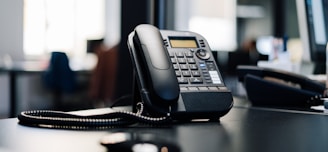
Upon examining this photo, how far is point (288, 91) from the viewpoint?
105 centimetres

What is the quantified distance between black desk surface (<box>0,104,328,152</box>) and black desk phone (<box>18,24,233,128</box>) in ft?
0.08

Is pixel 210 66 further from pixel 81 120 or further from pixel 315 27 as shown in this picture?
pixel 315 27

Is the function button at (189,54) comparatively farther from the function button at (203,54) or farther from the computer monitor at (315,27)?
the computer monitor at (315,27)

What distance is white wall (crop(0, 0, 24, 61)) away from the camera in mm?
4703

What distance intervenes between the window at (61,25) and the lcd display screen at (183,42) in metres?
4.29

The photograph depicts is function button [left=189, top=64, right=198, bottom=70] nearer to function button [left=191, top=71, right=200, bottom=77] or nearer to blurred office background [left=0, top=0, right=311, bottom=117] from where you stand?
function button [left=191, top=71, right=200, bottom=77]

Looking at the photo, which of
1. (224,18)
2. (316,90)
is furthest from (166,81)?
(224,18)

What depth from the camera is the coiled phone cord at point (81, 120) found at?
630mm

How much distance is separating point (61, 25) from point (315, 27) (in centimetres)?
398

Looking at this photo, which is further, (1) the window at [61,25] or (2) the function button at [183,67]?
(1) the window at [61,25]

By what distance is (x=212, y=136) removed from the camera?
0.57m

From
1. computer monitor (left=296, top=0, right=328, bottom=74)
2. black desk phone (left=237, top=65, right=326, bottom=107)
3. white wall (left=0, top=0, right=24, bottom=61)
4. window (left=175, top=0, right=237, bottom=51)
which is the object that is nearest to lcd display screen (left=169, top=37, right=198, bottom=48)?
black desk phone (left=237, top=65, right=326, bottom=107)

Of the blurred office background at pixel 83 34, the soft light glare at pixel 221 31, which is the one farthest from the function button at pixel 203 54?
the soft light glare at pixel 221 31

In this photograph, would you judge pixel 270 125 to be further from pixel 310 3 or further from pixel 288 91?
pixel 310 3
